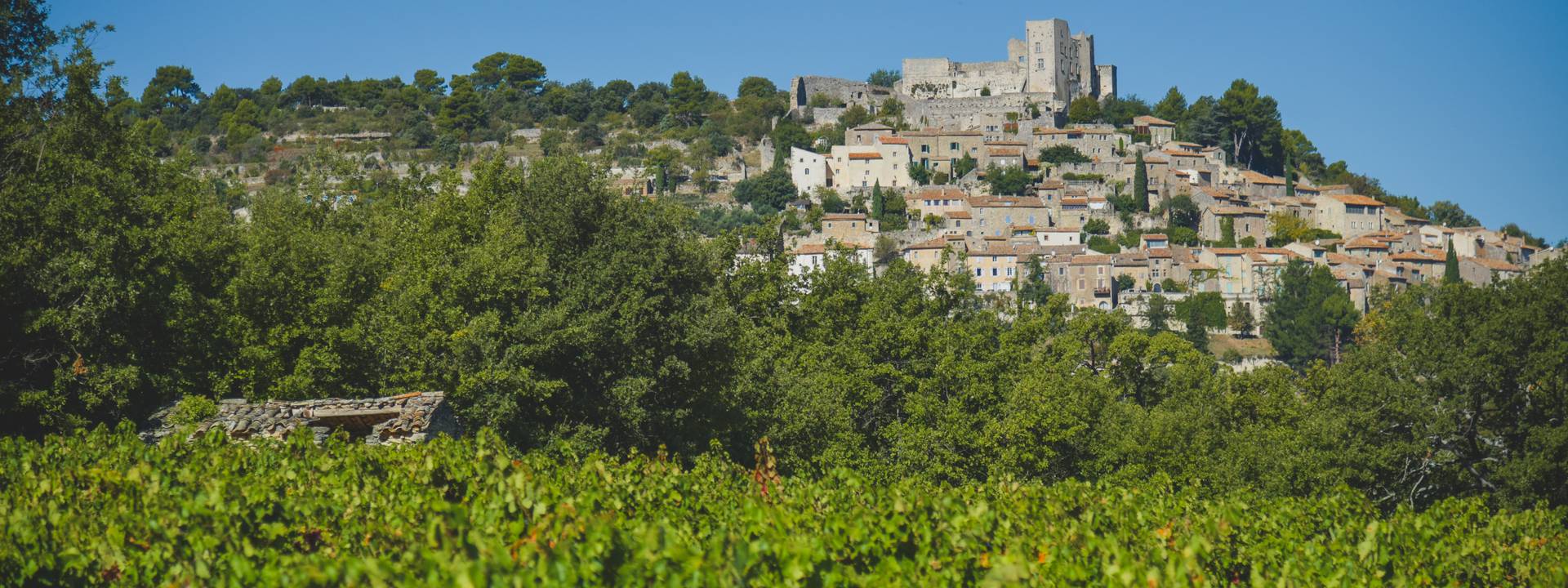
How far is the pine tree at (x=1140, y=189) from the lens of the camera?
10725 cm

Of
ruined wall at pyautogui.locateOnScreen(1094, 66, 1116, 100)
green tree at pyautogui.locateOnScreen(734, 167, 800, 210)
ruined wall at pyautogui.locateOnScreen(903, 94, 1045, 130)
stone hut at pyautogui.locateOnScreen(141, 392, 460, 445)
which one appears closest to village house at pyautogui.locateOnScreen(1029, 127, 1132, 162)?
ruined wall at pyautogui.locateOnScreen(903, 94, 1045, 130)

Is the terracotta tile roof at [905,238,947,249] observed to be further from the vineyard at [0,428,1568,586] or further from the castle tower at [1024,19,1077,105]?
the vineyard at [0,428,1568,586]

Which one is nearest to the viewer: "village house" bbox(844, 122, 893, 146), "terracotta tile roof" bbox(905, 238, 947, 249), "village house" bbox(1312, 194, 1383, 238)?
"terracotta tile roof" bbox(905, 238, 947, 249)

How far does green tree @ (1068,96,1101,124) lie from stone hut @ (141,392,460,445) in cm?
11785

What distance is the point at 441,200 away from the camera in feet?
79.7

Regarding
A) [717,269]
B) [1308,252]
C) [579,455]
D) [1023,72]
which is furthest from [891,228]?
[579,455]

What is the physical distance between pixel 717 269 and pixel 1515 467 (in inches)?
608

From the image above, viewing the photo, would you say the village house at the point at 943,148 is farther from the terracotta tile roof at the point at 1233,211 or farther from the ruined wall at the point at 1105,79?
the ruined wall at the point at 1105,79

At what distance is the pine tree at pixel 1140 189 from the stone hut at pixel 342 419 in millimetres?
96664

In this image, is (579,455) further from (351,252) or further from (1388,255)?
(1388,255)

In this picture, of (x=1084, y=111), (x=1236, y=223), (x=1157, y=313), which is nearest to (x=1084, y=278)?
(x=1157, y=313)

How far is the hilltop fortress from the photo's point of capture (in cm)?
13425

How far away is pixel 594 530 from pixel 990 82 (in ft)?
441

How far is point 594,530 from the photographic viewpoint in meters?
8.29
